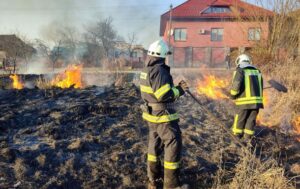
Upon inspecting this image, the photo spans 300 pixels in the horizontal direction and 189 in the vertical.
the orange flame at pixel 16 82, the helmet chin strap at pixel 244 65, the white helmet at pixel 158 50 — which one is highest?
the white helmet at pixel 158 50

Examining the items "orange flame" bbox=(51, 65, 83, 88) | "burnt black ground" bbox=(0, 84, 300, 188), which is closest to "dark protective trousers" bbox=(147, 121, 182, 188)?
"burnt black ground" bbox=(0, 84, 300, 188)

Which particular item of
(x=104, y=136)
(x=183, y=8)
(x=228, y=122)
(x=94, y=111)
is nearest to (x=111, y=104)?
(x=94, y=111)

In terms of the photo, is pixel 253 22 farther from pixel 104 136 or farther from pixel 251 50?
pixel 104 136

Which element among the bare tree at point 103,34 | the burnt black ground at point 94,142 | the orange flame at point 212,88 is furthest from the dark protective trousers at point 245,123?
the bare tree at point 103,34

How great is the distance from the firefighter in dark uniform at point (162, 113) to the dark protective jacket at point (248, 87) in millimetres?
2060

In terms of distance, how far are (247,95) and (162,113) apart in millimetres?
2533

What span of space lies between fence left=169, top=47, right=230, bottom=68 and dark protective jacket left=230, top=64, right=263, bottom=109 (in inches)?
1092

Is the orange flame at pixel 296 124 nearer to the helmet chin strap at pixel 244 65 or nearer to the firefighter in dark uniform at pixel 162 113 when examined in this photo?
the helmet chin strap at pixel 244 65

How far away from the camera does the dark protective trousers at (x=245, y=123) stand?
20.4 feet

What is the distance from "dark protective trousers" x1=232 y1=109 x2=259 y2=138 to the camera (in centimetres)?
623

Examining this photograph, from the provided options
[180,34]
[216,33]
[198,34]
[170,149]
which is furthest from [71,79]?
[216,33]

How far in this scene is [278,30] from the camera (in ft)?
35.7

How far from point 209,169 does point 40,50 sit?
33.3m

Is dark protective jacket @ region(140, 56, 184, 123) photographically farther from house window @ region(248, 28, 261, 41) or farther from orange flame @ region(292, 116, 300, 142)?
house window @ region(248, 28, 261, 41)
